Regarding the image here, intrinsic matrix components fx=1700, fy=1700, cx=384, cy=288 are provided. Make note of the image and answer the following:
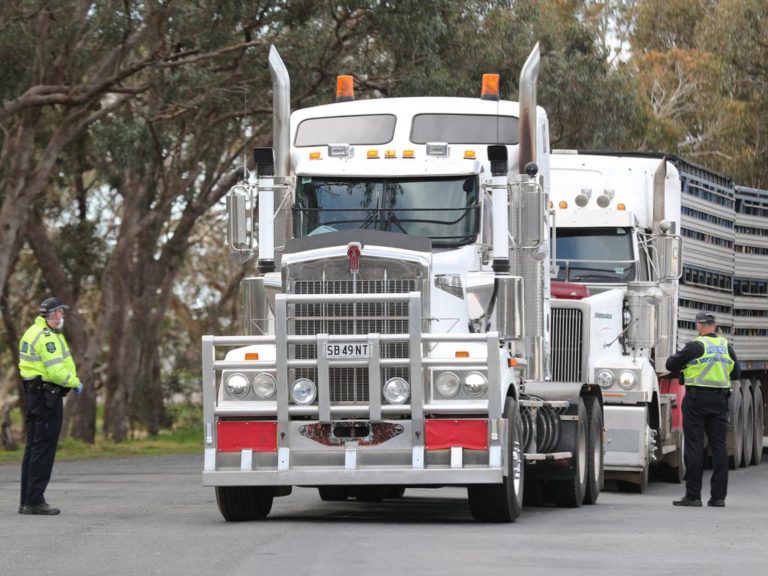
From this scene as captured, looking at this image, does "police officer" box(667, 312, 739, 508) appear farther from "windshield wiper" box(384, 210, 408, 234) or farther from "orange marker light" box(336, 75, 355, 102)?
"orange marker light" box(336, 75, 355, 102)

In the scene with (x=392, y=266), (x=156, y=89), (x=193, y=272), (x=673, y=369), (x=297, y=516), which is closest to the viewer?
(x=392, y=266)

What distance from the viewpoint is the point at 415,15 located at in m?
26.8

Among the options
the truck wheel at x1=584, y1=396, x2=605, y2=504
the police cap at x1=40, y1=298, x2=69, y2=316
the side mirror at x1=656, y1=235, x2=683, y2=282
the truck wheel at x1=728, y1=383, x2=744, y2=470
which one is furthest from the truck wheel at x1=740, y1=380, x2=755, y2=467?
the police cap at x1=40, y1=298, x2=69, y2=316

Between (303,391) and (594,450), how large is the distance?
461 cm

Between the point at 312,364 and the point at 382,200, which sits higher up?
the point at 382,200

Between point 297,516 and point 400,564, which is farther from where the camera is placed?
point 297,516

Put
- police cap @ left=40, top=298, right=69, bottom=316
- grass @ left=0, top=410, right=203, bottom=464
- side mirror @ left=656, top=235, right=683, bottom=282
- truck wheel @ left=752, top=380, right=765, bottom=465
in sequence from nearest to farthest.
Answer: police cap @ left=40, top=298, right=69, bottom=316
side mirror @ left=656, top=235, right=683, bottom=282
truck wheel @ left=752, top=380, right=765, bottom=465
grass @ left=0, top=410, right=203, bottom=464

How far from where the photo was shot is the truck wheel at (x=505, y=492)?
13.9 metres

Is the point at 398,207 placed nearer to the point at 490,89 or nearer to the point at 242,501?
the point at 490,89

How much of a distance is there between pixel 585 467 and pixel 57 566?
7.33m

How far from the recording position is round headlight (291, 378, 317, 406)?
45.0 feet

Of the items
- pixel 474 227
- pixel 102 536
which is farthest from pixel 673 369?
pixel 102 536

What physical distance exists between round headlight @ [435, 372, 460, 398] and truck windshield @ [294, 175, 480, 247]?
159 cm

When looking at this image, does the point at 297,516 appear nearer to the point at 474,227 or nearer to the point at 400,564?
the point at 474,227
